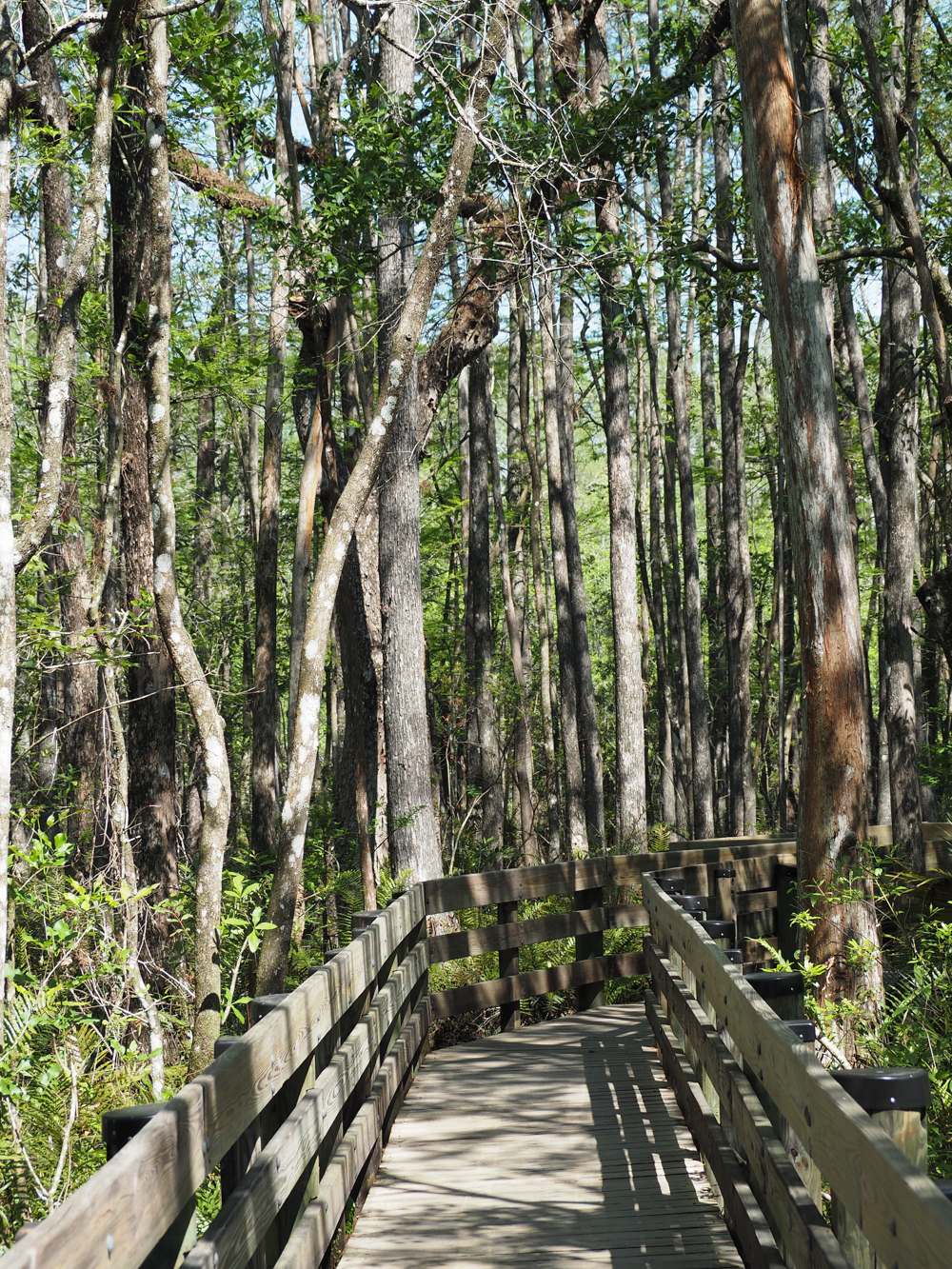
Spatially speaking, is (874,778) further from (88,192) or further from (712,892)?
(88,192)

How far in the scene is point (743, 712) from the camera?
65.4 ft

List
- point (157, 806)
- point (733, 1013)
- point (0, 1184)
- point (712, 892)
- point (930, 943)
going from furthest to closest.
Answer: point (157, 806) → point (712, 892) → point (930, 943) → point (0, 1184) → point (733, 1013)

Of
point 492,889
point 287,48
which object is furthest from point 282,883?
point 287,48

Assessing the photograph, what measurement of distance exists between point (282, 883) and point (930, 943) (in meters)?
4.48

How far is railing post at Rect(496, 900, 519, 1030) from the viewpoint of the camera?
8.19 metres

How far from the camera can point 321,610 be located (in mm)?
6051

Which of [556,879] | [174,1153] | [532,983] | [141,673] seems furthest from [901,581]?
[174,1153]

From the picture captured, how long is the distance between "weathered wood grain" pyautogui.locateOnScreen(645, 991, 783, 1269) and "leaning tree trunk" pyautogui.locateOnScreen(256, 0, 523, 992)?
7.17ft

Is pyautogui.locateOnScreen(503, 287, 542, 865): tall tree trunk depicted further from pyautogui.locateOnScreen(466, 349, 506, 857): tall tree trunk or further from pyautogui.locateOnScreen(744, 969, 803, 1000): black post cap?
pyautogui.locateOnScreen(744, 969, 803, 1000): black post cap

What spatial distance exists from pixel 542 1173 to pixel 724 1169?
1269 millimetres

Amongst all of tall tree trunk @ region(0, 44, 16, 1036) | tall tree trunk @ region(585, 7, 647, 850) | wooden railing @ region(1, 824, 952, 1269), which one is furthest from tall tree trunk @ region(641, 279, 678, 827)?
tall tree trunk @ region(0, 44, 16, 1036)

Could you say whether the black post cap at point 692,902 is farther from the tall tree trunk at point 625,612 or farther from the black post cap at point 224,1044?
the tall tree trunk at point 625,612

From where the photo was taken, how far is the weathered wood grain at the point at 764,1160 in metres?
2.89

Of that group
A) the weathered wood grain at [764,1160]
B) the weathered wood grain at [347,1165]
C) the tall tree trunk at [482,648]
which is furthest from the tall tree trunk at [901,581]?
the weathered wood grain at [764,1160]
